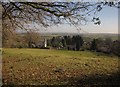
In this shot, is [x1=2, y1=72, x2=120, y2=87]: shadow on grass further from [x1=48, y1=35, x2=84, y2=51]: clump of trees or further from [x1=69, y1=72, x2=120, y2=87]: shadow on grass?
[x1=48, y1=35, x2=84, y2=51]: clump of trees

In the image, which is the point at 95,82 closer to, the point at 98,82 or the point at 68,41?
the point at 98,82

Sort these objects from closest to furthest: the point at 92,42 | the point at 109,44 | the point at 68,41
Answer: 1. the point at 109,44
2. the point at 92,42
3. the point at 68,41

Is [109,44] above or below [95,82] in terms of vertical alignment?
above

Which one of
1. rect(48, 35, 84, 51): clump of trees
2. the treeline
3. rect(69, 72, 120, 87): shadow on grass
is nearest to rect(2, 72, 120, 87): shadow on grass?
rect(69, 72, 120, 87): shadow on grass

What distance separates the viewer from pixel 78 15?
8.85 metres

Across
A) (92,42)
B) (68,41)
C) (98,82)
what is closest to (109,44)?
(92,42)

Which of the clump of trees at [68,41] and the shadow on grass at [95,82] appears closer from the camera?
the shadow on grass at [95,82]

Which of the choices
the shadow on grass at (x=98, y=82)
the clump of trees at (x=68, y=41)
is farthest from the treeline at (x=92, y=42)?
the shadow on grass at (x=98, y=82)

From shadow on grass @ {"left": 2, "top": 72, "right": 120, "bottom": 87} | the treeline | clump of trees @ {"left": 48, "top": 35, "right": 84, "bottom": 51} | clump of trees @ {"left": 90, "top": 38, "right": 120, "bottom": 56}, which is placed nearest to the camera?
shadow on grass @ {"left": 2, "top": 72, "right": 120, "bottom": 87}

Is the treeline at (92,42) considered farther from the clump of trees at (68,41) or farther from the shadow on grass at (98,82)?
the shadow on grass at (98,82)

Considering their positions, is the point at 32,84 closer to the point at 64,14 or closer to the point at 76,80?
the point at 76,80

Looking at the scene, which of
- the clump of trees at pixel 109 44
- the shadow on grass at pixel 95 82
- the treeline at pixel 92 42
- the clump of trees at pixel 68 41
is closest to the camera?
the shadow on grass at pixel 95 82

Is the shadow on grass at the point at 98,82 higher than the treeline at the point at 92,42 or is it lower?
lower

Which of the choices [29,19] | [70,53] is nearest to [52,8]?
[29,19]
